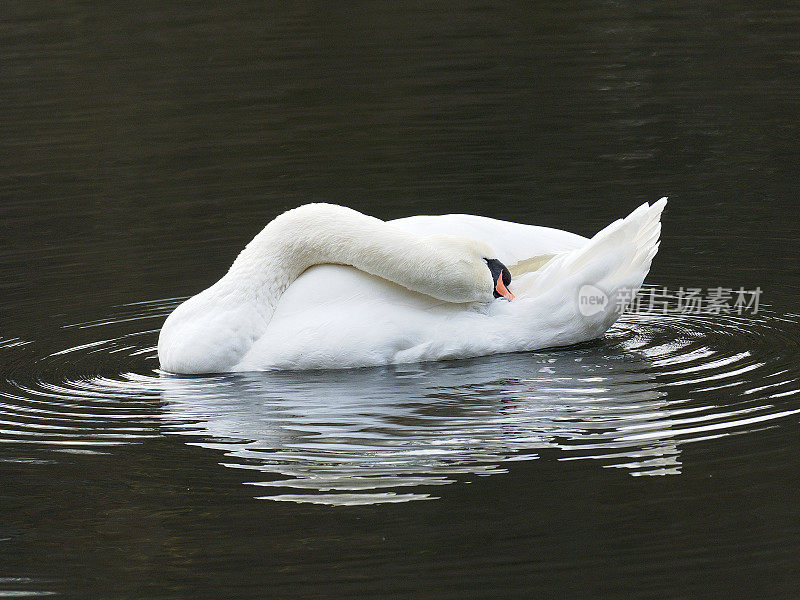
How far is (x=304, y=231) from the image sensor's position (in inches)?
345

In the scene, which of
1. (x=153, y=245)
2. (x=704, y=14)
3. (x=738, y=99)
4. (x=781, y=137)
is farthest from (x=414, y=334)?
(x=704, y=14)

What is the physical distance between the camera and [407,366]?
8.55m

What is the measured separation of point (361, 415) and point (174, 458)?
1.00 metres

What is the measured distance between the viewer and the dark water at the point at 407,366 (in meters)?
5.82

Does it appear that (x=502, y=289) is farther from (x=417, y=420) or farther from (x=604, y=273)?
(x=417, y=420)

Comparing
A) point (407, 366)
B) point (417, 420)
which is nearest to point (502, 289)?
point (407, 366)

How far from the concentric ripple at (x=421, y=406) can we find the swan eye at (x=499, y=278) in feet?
1.19

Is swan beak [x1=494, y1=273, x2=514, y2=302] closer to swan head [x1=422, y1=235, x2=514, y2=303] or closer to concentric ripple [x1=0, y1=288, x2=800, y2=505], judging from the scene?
swan head [x1=422, y1=235, x2=514, y2=303]

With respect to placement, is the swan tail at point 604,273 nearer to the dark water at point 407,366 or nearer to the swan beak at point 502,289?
the swan beak at point 502,289

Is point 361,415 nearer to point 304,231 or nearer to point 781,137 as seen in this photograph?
point 304,231

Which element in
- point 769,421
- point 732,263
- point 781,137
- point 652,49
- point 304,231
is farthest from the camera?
point 652,49

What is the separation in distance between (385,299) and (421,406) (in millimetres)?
1099

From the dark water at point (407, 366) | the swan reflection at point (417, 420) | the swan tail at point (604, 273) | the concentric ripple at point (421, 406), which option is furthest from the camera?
the swan tail at point (604, 273)

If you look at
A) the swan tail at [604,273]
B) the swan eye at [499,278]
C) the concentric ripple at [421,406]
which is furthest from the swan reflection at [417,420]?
the swan eye at [499,278]
